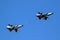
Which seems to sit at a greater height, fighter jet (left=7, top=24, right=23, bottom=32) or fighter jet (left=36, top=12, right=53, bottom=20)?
fighter jet (left=36, top=12, right=53, bottom=20)

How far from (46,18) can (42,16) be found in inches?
67.4

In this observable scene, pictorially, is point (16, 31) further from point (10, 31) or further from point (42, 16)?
point (42, 16)

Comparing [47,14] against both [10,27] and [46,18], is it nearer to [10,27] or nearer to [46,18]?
[46,18]

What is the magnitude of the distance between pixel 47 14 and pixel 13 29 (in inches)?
574

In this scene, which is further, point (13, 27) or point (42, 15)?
point (13, 27)

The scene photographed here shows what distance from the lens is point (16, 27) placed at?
135750mm

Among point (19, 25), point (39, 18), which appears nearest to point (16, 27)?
point (19, 25)

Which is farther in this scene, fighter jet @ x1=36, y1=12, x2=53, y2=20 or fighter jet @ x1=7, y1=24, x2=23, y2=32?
fighter jet @ x1=7, y1=24, x2=23, y2=32

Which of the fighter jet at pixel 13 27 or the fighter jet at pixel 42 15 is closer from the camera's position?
the fighter jet at pixel 42 15

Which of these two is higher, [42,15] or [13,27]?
[42,15]

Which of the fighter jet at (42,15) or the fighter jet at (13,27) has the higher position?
the fighter jet at (42,15)

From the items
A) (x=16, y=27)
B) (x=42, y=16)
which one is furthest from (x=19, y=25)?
(x=42, y=16)

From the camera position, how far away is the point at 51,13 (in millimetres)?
132625

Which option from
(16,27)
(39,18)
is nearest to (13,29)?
(16,27)
